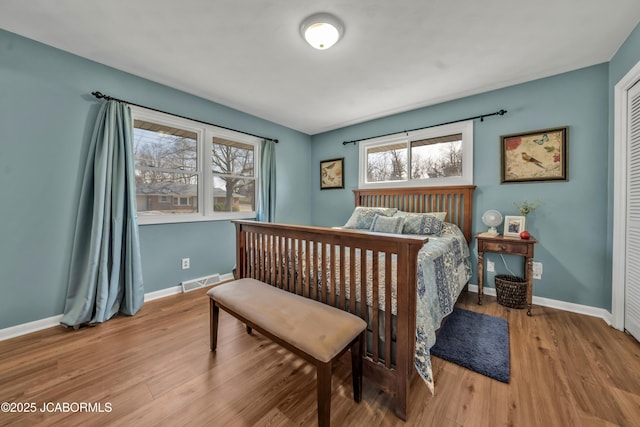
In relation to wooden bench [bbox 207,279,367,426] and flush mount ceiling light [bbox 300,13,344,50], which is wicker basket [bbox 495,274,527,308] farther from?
flush mount ceiling light [bbox 300,13,344,50]

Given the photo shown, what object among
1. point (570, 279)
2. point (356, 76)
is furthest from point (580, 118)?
point (356, 76)

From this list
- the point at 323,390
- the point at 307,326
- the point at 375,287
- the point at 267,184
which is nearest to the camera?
the point at 323,390

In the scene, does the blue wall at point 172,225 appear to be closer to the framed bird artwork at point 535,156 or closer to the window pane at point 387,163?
the framed bird artwork at point 535,156

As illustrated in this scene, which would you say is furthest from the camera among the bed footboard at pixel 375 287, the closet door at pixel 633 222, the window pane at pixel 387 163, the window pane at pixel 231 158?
the window pane at pixel 387 163

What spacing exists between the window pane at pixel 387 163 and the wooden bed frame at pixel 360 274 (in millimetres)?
2285

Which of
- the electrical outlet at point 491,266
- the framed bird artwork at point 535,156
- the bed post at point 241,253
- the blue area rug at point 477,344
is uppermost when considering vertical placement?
the framed bird artwork at point 535,156

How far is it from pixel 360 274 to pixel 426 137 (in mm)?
2591

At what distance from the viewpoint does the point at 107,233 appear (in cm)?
222

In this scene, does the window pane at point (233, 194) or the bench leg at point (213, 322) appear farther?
the window pane at point (233, 194)

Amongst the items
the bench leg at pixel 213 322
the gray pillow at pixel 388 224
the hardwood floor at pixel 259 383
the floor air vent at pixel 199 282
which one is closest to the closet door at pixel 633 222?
the hardwood floor at pixel 259 383

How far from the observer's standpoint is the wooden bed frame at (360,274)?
1.20 meters

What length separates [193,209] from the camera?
3.04 meters

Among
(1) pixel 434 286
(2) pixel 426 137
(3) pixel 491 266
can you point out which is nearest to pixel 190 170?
(1) pixel 434 286

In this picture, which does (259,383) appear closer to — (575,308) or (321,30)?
(321,30)
